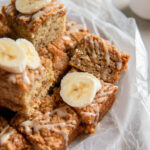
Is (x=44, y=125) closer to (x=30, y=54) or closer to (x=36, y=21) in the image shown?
(x=30, y=54)

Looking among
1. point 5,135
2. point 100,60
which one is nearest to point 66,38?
point 100,60

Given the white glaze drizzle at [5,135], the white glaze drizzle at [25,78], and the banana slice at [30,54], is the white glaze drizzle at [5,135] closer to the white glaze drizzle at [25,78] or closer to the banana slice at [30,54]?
the white glaze drizzle at [25,78]

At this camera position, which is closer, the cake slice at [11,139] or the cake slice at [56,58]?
the cake slice at [11,139]

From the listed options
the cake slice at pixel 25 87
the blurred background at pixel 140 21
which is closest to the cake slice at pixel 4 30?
the cake slice at pixel 25 87

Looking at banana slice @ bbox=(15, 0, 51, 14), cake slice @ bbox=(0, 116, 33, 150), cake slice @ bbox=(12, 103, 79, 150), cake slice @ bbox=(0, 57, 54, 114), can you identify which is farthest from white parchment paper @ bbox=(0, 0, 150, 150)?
banana slice @ bbox=(15, 0, 51, 14)

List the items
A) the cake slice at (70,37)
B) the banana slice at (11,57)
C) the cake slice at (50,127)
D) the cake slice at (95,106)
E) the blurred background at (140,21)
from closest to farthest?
the banana slice at (11,57) < the cake slice at (50,127) < the cake slice at (95,106) < the cake slice at (70,37) < the blurred background at (140,21)

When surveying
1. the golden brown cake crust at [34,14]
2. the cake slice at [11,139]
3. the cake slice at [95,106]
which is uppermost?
the golden brown cake crust at [34,14]
